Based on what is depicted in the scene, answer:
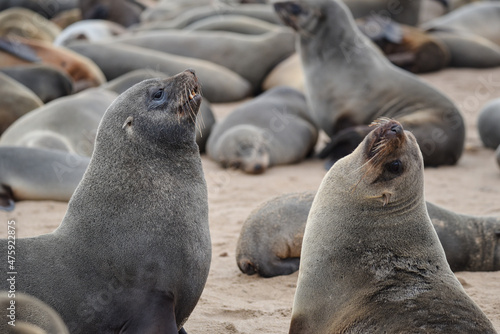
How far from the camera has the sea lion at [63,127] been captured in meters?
7.36

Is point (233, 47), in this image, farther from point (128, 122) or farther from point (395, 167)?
point (395, 167)

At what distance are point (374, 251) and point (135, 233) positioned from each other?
3.59ft

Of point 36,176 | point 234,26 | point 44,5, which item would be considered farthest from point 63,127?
point 44,5

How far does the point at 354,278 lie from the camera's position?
3.56 metres

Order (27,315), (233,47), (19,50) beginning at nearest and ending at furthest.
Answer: (27,315), (19,50), (233,47)

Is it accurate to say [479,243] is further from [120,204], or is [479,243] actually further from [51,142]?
[51,142]

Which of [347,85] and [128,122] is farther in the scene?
[347,85]

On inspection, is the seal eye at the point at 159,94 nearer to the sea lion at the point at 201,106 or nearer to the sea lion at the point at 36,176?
the sea lion at the point at 36,176

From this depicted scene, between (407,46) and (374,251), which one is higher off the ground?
(374,251)

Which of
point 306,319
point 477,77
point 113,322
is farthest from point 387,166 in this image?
point 477,77

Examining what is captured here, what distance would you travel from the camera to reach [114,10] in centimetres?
1761

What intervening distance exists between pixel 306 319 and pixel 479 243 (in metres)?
1.82

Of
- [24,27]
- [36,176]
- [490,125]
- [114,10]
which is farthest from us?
[114,10]

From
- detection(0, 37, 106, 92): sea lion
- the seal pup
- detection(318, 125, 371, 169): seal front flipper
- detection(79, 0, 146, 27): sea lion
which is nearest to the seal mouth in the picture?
the seal pup
